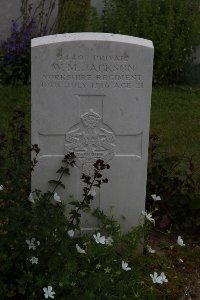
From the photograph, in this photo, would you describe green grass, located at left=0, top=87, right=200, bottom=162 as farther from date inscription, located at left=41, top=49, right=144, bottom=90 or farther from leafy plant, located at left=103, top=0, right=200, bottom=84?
date inscription, located at left=41, top=49, right=144, bottom=90

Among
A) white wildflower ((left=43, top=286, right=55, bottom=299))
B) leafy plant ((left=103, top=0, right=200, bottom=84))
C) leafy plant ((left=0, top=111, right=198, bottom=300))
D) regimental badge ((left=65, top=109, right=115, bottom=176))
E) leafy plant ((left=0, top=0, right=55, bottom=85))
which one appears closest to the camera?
white wildflower ((left=43, top=286, right=55, bottom=299))

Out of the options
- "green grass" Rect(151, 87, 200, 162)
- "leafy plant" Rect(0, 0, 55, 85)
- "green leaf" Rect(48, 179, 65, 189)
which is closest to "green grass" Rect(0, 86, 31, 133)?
"leafy plant" Rect(0, 0, 55, 85)

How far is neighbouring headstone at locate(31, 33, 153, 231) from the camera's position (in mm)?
4047

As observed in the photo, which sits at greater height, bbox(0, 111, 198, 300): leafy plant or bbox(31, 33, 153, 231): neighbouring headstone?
bbox(31, 33, 153, 231): neighbouring headstone

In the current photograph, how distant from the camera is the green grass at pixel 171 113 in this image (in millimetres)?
6996

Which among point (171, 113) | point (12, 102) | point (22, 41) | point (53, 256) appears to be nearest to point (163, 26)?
point (171, 113)

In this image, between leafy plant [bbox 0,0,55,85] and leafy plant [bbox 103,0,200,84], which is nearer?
leafy plant [bbox 0,0,55,85]

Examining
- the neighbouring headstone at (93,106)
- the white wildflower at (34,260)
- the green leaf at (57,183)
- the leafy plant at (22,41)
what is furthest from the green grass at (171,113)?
the white wildflower at (34,260)

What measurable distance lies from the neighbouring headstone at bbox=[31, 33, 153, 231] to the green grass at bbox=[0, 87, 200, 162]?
2.31m

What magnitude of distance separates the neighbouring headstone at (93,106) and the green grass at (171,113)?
2314 mm

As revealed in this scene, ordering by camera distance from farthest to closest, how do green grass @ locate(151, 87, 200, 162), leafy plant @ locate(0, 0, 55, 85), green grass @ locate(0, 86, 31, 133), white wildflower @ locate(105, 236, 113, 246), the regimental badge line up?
1. leafy plant @ locate(0, 0, 55, 85)
2. green grass @ locate(0, 86, 31, 133)
3. green grass @ locate(151, 87, 200, 162)
4. the regimental badge
5. white wildflower @ locate(105, 236, 113, 246)

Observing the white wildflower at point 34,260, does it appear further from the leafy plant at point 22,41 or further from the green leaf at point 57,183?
the leafy plant at point 22,41

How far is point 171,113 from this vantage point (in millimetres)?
8039

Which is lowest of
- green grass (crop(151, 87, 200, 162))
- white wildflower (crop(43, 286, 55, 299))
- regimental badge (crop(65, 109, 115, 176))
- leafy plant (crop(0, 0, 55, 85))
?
white wildflower (crop(43, 286, 55, 299))
